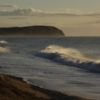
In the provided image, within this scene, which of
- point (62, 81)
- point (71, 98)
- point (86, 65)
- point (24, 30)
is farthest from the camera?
point (24, 30)

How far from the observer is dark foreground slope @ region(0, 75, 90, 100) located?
13.0m

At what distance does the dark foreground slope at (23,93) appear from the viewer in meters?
13.0

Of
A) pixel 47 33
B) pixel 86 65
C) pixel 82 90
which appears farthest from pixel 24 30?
pixel 82 90

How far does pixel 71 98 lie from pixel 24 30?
546 ft

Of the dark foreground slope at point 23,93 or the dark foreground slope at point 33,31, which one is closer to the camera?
the dark foreground slope at point 23,93

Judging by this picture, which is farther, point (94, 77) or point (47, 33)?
point (47, 33)

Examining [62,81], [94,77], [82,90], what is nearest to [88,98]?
[82,90]

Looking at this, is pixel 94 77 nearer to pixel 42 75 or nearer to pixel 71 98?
pixel 42 75

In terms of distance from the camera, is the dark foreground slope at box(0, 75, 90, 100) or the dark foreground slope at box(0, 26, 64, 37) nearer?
the dark foreground slope at box(0, 75, 90, 100)

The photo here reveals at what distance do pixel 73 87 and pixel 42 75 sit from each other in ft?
13.6

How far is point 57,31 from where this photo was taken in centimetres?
18075

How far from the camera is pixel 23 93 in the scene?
1352 centimetres

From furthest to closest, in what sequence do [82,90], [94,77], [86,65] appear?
[86,65], [94,77], [82,90]

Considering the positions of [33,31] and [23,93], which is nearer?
[23,93]
